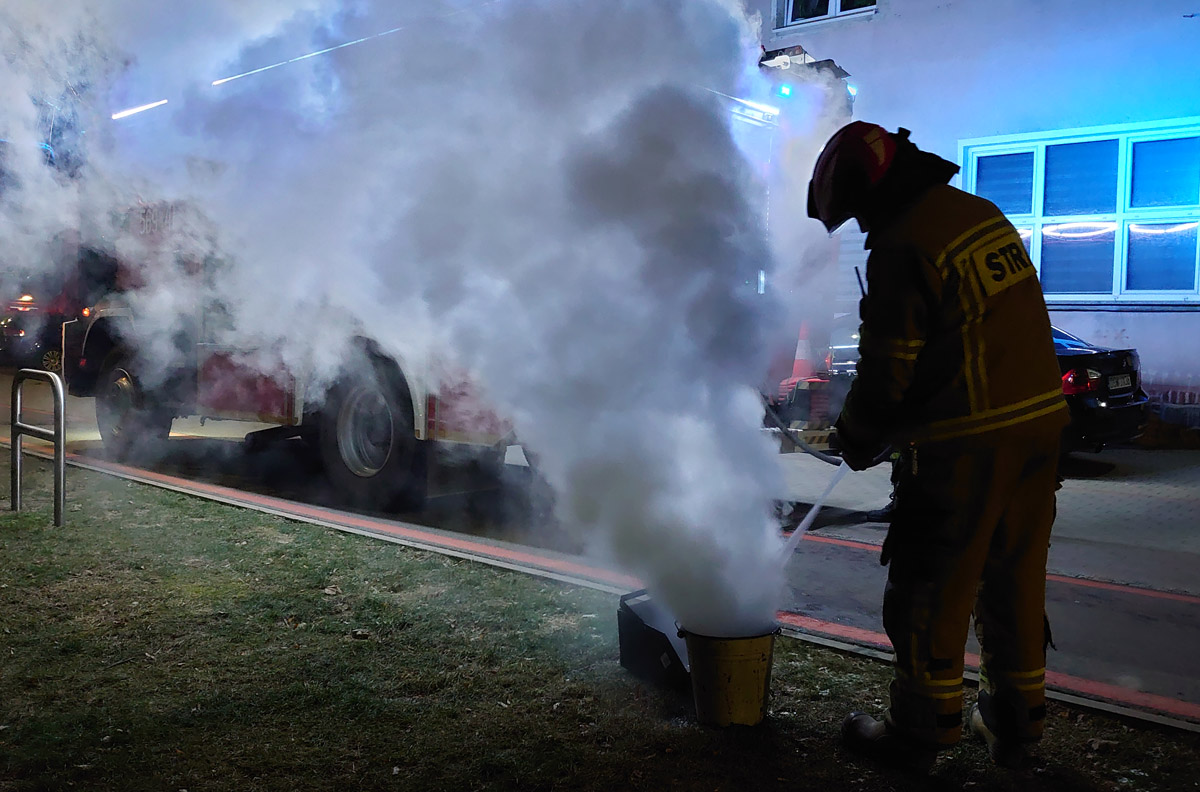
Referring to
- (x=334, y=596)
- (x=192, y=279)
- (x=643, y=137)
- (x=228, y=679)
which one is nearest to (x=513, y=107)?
(x=643, y=137)

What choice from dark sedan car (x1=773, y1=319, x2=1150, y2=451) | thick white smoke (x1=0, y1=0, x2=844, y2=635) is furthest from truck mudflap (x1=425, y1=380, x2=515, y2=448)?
dark sedan car (x1=773, y1=319, x2=1150, y2=451)

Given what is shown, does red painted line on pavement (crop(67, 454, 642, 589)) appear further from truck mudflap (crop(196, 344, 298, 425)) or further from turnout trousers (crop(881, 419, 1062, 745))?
turnout trousers (crop(881, 419, 1062, 745))

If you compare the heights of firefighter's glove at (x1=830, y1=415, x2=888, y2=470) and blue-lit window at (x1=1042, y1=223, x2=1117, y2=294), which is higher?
blue-lit window at (x1=1042, y1=223, x2=1117, y2=294)

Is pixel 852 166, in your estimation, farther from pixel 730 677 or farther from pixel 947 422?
pixel 730 677

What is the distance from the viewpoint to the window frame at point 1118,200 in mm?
10398

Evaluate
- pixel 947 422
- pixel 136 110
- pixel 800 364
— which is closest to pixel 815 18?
pixel 800 364

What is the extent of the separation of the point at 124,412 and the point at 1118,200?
11.1m

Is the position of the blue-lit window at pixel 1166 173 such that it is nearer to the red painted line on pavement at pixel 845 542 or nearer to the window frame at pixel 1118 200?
the window frame at pixel 1118 200

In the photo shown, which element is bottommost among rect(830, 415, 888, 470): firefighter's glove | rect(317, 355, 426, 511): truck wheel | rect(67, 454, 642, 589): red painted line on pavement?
rect(67, 454, 642, 589): red painted line on pavement

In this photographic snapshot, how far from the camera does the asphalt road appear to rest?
3.87m

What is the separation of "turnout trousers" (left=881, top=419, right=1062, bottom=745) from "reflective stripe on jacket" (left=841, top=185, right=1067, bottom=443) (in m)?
0.08

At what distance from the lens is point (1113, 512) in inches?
278

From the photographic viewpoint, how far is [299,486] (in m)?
7.87

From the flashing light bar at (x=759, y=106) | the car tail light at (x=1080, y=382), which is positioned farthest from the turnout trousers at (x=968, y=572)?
the car tail light at (x=1080, y=382)
